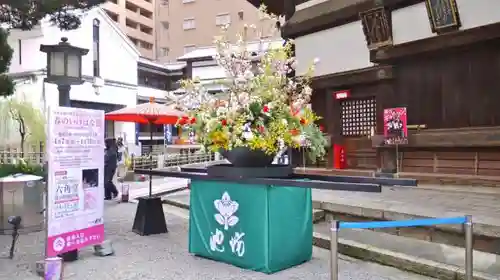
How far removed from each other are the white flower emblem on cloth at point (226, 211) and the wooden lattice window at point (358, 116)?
5.84 meters

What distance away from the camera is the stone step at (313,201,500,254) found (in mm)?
4785

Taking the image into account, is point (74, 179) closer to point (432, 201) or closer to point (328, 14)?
point (432, 201)

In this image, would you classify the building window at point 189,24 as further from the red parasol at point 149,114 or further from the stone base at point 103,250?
the stone base at point 103,250

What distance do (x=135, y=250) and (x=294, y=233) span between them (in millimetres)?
2189

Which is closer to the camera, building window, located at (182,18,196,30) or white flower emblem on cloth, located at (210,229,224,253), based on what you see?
white flower emblem on cloth, located at (210,229,224,253)

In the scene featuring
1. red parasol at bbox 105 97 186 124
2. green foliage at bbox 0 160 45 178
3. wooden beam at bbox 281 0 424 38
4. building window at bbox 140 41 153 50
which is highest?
building window at bbox 140 41 153 50

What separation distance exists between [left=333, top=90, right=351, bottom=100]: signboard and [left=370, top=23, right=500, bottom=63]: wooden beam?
1095 mm

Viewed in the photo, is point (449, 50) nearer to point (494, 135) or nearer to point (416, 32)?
point (416, 32)

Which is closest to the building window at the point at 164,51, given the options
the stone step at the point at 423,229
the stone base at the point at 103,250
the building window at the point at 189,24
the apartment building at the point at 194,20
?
the apartment building at the point at 194,20

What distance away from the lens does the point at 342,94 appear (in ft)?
33.0

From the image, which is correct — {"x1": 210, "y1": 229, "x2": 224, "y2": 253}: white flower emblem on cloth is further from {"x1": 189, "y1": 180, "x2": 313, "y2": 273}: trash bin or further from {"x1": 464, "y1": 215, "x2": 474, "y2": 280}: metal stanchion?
{"x1": 464, "y1": 215, "x2": 474, "y2": 280}: metal stanchion

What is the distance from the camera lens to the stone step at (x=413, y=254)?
14.1 feet

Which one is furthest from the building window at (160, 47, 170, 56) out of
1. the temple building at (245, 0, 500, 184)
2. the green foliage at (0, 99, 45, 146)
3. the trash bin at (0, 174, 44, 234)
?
the trash bin at (0, 174, 44, 234)

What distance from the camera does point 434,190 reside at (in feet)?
26.3
